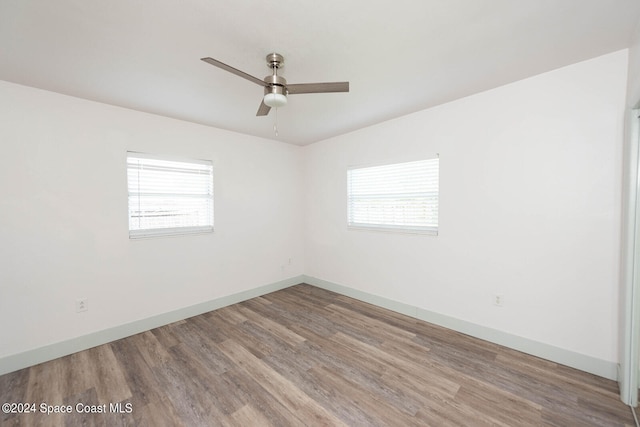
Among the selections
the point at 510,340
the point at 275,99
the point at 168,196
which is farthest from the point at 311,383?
the point at 168,196

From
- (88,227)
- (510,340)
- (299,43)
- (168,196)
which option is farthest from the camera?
(168,196)

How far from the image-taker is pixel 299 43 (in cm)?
170

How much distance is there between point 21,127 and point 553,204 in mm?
4770

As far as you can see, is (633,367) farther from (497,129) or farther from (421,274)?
(497,129)

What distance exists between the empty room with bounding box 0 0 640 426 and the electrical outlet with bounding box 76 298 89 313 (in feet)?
0.13

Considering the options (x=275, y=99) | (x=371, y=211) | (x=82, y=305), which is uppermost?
(x=275, y=99)

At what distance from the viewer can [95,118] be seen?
2.58m

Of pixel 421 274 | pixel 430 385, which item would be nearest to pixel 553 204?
pixel 421 274

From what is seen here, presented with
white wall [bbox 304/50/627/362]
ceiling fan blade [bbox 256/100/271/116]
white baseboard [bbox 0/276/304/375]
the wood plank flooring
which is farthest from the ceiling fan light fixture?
white baseboard [bbox 0/276/304/375]

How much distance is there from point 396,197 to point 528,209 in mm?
1381

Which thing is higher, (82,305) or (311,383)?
(82,305)

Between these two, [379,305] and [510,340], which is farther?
[379,305]

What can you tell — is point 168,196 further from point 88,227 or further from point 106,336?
point 106,336

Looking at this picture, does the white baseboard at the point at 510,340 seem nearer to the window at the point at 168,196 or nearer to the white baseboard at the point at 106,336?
the white baseboard at the point at 106,336
